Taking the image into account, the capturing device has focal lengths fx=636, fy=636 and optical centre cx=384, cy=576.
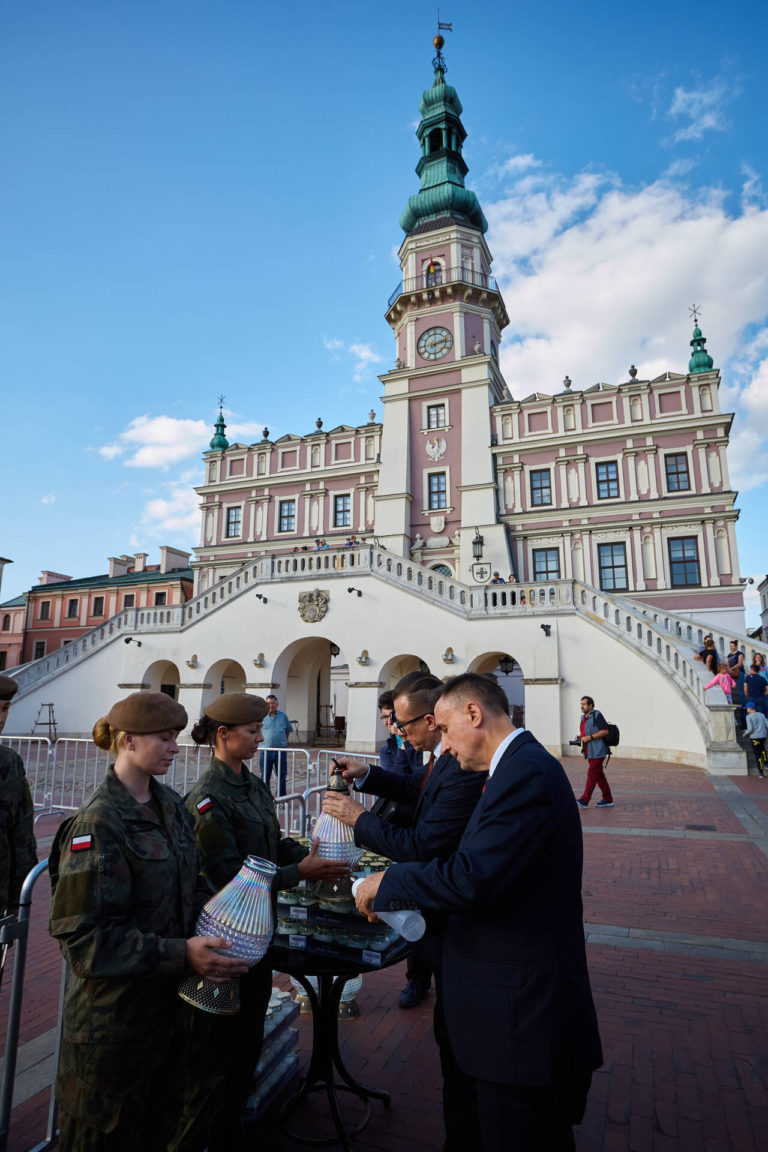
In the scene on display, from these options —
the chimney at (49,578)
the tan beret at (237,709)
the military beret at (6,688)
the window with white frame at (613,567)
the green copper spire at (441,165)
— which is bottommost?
the tan beret at (237,709)

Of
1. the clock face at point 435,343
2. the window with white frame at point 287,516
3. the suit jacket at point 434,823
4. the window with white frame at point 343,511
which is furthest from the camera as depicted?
the window with white frame at point 287,516

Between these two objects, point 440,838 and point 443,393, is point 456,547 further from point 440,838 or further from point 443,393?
point 440,838

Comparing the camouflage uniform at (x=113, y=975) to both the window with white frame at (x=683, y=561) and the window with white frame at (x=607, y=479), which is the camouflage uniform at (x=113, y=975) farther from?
the window with white frame at (x=607, y=479)

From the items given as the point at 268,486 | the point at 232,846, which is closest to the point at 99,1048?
the point at 232,846

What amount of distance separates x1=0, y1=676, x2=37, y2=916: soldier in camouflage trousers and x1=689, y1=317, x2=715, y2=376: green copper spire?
31.0 metres

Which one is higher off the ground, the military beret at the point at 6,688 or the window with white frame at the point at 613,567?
the window with white frame at the point at 613,567

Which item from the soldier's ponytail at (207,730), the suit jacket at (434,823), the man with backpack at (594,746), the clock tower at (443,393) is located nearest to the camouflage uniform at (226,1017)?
the soldier's ponytail at (207,730)

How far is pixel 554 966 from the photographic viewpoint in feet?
6.54

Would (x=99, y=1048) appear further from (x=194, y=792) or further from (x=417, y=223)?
(x=417, y=223)

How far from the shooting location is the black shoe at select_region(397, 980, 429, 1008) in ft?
14.1

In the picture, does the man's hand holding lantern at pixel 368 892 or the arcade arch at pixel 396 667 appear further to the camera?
the arcade arch at pixel 396 667

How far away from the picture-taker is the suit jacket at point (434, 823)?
265 cm

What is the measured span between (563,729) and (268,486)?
22.2m

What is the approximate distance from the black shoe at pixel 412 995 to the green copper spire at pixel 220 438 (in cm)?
3563
